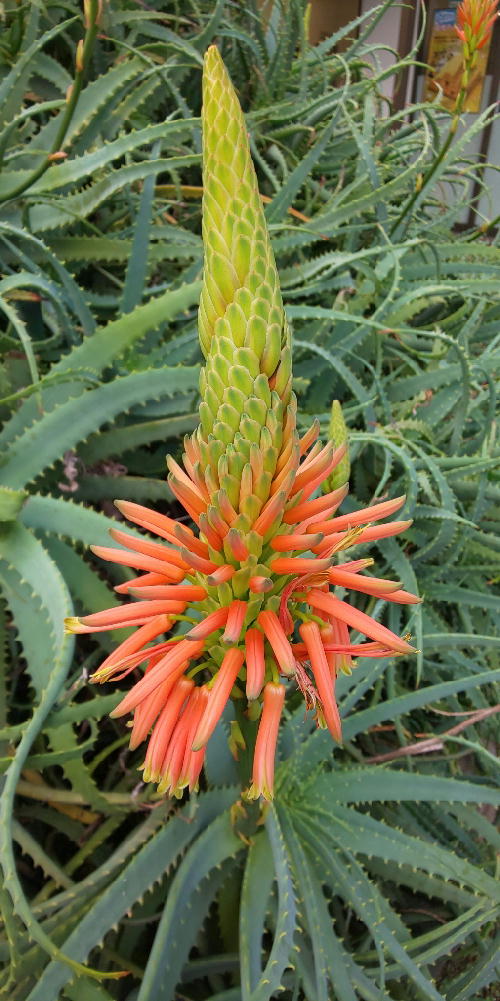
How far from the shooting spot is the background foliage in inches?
21.3

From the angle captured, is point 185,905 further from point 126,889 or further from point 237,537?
point 237,537

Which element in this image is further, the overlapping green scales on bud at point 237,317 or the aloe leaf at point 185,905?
the aloe leaf at point 185,905

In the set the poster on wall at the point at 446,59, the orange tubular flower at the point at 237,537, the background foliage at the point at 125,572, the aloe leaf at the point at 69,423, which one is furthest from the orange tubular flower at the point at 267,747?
the poster on wall at the point at 446,59

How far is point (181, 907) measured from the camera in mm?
529

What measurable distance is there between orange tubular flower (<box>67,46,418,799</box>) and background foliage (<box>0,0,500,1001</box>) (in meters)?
0.18

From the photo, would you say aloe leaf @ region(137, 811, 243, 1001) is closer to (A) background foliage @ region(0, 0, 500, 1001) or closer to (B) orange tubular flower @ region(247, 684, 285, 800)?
(A) background foliage @ region(0, 0, 500, 1001)

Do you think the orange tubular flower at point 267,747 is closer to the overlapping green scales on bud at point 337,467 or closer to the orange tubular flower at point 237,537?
the orange tubular flower at point 237,537

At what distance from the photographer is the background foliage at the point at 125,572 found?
541 millimetres

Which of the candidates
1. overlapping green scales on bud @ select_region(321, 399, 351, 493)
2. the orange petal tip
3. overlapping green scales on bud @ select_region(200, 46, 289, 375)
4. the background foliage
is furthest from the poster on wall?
the orange petal tip

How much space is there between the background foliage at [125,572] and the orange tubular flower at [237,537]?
0.18m

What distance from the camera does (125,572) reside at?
68 centimetres

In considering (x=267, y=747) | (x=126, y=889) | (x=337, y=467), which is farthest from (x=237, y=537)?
(x=126, y=889)

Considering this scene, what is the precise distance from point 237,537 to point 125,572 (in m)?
0.39

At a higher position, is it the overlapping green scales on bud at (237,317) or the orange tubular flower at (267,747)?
the overlapping green scales on bud at (237,317)
